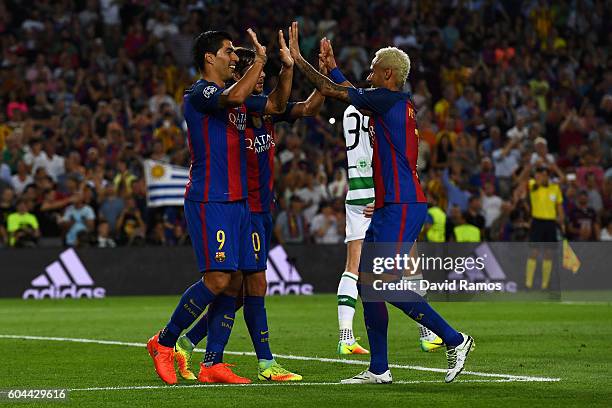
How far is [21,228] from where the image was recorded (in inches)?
895

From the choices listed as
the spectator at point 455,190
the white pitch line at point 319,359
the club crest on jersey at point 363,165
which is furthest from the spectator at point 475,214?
the white pitch line at point 319,359

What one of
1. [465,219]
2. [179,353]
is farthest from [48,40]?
[179,353]

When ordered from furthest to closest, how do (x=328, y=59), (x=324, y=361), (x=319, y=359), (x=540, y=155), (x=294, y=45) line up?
(x=540, y=155) → (x=319, y=359) → (x=324, y=361) → (x=328, y=59) → (x=294, y=45)

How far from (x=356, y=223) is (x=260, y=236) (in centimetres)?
286

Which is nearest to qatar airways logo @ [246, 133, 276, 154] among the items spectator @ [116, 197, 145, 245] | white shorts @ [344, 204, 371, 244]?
white shorts @ [344, 204, 371, 244]

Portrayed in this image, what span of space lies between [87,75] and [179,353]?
17216 mm

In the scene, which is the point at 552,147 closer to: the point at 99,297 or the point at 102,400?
the point at 99,297

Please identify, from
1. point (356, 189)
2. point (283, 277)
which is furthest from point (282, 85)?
point (283, 277)

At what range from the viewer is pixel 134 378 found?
10.5 metres

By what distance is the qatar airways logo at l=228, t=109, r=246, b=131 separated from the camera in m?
10.2

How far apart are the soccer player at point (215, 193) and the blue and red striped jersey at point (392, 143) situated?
2.67 feet

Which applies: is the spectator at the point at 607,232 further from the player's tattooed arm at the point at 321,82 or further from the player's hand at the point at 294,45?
the player's tattooed arm at the point at 321,82

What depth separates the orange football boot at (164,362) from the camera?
10.1m

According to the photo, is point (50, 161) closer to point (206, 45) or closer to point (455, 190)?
point (455, 190)
